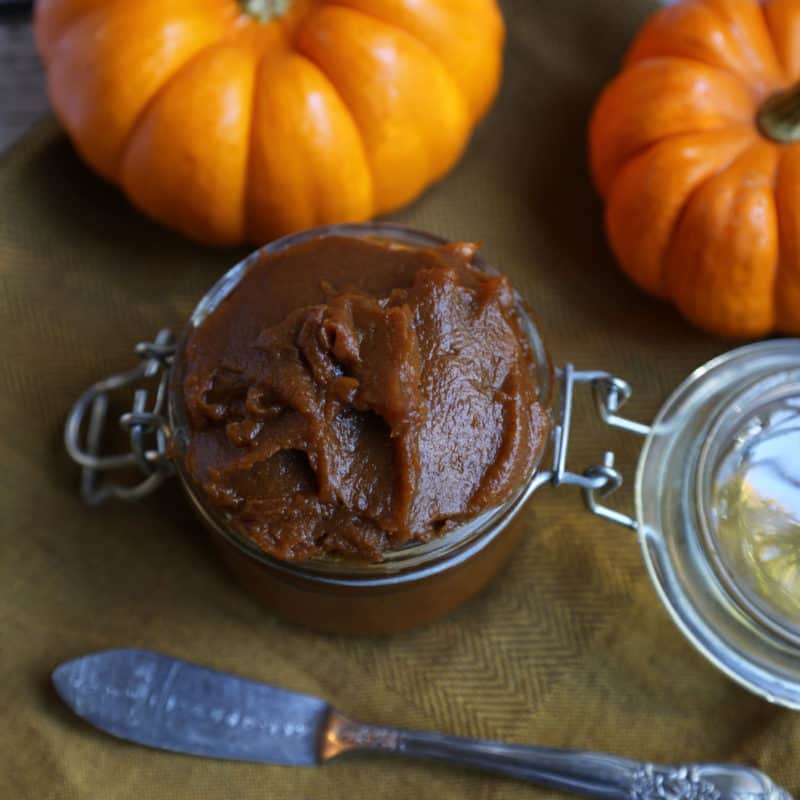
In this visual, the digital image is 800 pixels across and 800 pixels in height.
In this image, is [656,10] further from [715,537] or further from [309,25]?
[715,537]

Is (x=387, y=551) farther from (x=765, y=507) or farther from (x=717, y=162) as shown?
(x=717, y=162)

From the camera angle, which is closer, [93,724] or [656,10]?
[93,724]

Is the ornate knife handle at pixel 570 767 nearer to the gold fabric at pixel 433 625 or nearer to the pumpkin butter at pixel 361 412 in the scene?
the gold fabric at pixel 433 625

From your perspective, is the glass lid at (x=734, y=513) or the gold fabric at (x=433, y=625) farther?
the gold fabric at (x=433, y=625)

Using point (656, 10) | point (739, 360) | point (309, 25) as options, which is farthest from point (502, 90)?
point (739, 360)

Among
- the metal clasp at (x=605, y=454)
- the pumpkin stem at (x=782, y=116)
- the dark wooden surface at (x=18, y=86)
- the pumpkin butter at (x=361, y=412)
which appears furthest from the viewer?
the dark wooden surface at (x=18, y=86)

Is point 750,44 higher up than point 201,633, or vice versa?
point 750,44

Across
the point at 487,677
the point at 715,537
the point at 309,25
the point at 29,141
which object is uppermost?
the point at 309,25

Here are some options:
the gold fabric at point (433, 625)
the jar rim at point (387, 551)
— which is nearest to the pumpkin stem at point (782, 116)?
the gold fabric at point (433, 625)
